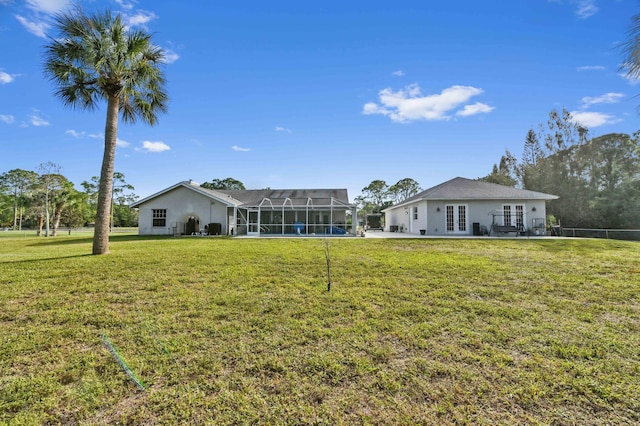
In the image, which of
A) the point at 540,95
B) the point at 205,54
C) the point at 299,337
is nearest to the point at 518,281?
the point at 299,337

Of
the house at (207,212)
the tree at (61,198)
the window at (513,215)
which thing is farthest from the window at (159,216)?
the window at (513,215)

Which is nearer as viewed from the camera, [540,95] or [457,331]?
[457,331]

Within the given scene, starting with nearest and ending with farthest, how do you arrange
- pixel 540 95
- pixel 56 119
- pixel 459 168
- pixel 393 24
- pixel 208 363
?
pixel 208 363
pixel 393 24
pixel 540 95
pixel 56 119
pixel 459 168

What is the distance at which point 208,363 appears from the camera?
2.97m

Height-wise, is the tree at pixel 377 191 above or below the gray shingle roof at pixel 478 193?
above

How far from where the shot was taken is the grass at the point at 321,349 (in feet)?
7.51

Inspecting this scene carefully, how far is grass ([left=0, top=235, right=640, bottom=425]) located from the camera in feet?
7.51

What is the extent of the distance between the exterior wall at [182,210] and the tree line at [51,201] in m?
9.72

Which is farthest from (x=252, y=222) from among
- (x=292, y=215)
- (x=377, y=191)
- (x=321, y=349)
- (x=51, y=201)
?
(x=377, y=191)

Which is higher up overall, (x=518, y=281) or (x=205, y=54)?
(x=205, y=54)

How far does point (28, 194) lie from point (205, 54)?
81.9ft

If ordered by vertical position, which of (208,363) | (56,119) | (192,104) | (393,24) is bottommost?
(208,363)

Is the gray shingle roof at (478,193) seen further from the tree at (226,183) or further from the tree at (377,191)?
the tree at (226,183)

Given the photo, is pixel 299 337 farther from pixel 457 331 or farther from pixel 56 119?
pixel 56 119
